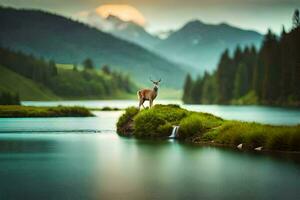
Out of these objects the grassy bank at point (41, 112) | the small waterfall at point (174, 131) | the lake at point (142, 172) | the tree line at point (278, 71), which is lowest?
the lake at point (142, 172)

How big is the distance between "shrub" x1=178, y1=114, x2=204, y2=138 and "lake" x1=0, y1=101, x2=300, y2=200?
2428mm

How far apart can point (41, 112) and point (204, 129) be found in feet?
190

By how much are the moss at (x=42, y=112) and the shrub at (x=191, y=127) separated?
5508 cm

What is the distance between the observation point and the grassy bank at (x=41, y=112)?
336ft

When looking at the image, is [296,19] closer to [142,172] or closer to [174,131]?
[174,131]

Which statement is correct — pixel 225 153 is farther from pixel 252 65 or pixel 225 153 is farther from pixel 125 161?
pixel 252 65

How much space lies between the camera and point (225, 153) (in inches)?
1571

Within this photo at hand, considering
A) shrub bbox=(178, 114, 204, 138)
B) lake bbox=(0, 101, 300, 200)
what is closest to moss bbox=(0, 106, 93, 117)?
lake bbox=(0, 101, 300, 200)

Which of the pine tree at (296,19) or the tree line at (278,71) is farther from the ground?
the pine tree at (296,19)

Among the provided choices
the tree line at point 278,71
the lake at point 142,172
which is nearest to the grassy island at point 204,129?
the lake at point 142,172

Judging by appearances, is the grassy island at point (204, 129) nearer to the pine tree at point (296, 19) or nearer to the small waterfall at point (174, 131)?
the small waterfall at point (174, 131)

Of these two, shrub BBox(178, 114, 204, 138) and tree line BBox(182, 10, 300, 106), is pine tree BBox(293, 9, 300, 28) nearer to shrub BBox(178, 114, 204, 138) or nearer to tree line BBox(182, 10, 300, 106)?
tree line BBox(182, 10, 300, 106)

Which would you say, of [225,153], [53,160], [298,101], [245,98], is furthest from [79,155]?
[245,98]

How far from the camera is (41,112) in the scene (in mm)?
103562
